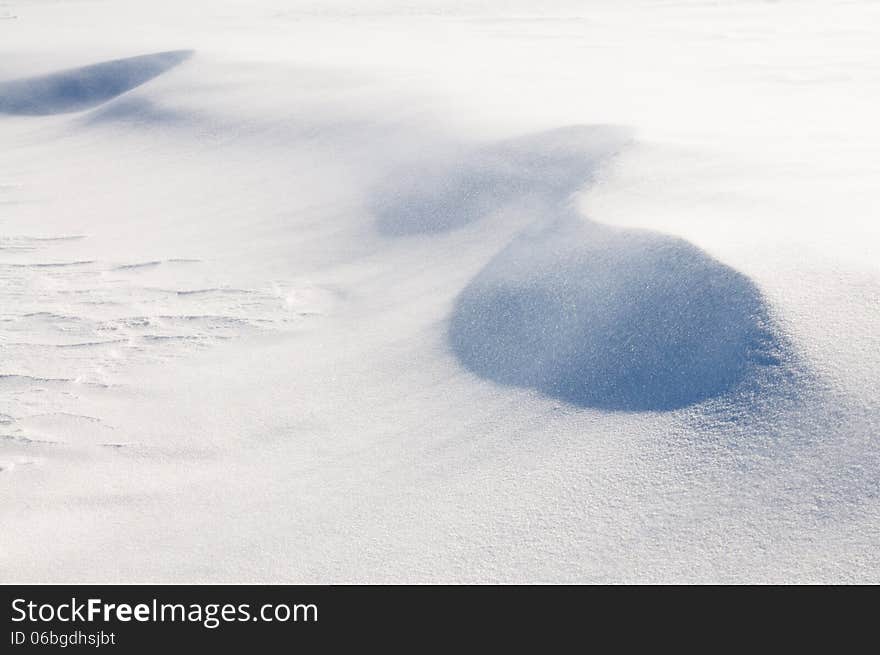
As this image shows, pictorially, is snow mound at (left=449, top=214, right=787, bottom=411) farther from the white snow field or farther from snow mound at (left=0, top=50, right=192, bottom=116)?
snow mound at (left=0, top=50, right=192, bottom=116)

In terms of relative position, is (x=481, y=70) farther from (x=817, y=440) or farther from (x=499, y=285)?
(x=817, y=440)

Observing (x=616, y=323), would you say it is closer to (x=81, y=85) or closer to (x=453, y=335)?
(x=453, y=335)

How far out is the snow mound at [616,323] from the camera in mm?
2191

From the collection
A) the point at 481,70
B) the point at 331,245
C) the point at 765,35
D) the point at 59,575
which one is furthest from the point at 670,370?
the point at 765,35

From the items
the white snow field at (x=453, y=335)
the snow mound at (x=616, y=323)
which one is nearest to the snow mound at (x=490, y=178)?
the white snow field at (x=453, y=335)

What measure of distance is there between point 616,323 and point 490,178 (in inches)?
58.9

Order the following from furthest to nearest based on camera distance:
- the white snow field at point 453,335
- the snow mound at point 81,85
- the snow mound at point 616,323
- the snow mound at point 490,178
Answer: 1. the snow mound at point 81,85
2. the snow mound at point 490,178
3. the snow mound at point 616,323
4. the white snow field at point 453,335

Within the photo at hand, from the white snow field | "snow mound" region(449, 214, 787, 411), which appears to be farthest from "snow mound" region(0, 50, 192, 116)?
"snow mound" region(449, 214, 787, 411)

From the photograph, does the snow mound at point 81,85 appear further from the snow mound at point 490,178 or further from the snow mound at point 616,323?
the snow mound at point 616,323

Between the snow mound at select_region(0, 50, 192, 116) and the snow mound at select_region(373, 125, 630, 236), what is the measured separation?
3360mm

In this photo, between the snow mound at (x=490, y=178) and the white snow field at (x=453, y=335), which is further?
the snow mound at (x=490, y=178)

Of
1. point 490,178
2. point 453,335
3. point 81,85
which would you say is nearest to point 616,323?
point 453,335

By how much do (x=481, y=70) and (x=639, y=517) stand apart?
4.68 meters

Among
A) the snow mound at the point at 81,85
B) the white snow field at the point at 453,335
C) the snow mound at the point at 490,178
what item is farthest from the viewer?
the snow mound at the point at 81,85
